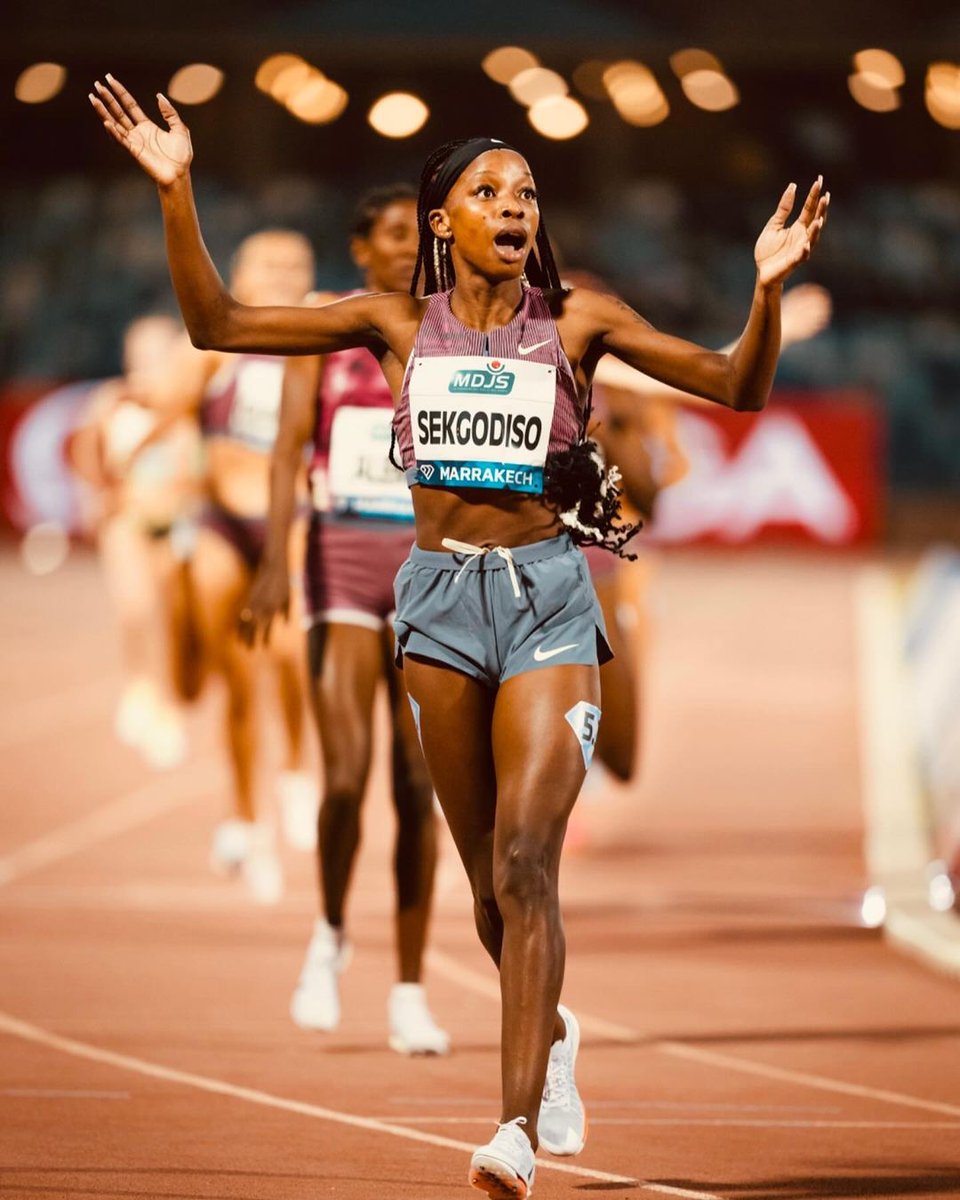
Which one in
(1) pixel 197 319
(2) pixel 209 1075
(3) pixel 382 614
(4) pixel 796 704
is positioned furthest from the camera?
(4) pixel 796 704

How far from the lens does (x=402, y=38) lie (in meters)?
37.4

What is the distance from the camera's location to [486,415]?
5.50 metres

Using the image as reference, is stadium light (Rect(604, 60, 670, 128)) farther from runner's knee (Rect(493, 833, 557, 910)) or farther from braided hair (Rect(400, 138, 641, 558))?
runner's knee (Rect(493, 833, 557, 910))

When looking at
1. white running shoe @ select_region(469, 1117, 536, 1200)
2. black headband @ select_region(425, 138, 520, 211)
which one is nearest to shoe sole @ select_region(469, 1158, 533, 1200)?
white running shoe @ select_region(469, 1117, 536, 1200)

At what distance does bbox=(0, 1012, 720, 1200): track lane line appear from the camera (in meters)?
5.78

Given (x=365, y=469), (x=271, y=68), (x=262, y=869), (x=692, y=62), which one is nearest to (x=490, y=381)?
(x=365, y=469)

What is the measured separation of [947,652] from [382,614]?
890cm

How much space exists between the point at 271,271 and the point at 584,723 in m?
5.01

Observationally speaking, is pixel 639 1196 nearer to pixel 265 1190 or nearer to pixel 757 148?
pixel 265 1190

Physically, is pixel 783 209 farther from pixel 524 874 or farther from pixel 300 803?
pixel 300 803

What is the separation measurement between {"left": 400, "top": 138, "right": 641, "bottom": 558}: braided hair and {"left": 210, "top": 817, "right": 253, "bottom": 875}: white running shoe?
5.07m

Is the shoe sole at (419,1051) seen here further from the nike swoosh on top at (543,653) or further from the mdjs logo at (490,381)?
the mdjs logo at (490,381)

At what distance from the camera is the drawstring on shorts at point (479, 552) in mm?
5551

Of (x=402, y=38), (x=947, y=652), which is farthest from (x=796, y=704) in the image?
(x=402, y=38)
